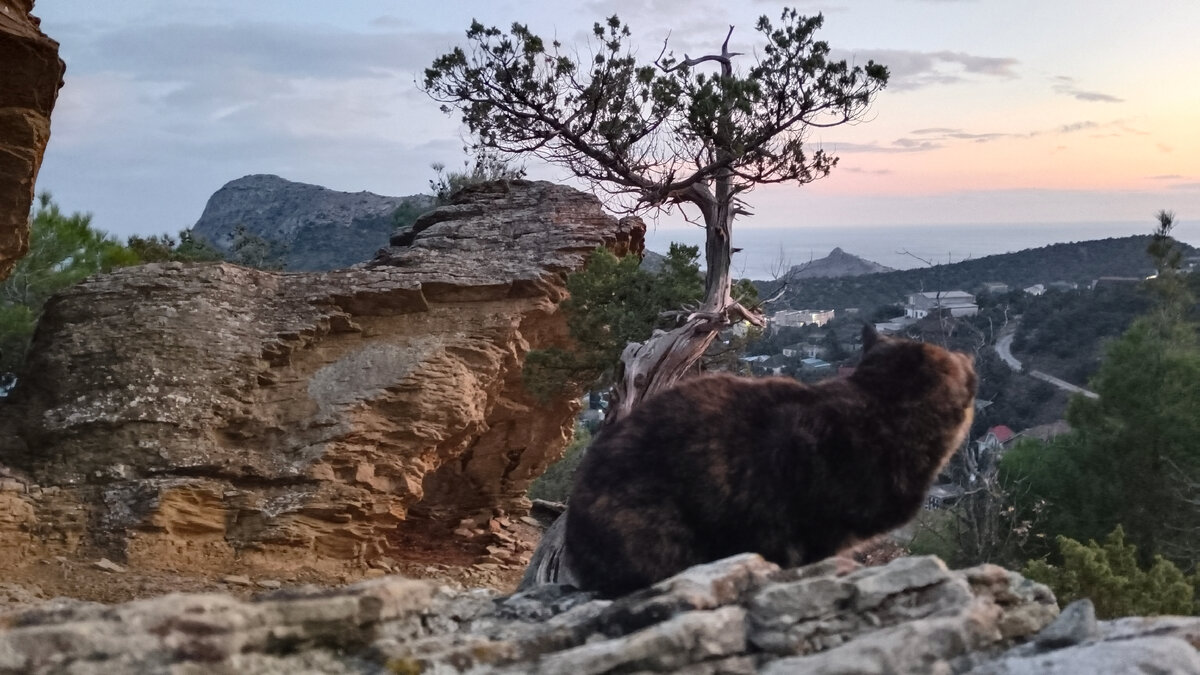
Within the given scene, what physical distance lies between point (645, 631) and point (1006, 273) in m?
24.1

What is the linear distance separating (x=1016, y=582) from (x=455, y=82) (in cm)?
955

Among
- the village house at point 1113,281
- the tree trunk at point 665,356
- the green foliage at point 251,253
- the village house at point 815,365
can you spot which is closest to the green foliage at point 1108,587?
the village house at point 815,365

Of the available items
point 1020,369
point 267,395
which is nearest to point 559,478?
point 1020,369

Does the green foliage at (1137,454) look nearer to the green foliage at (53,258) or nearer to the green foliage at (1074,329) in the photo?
the green foliage at (1074,329)

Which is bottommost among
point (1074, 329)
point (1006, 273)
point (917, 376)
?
point (1074, 329)

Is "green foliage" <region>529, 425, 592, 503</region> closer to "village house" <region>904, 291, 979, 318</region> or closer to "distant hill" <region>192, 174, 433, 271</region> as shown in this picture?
"distant hill" <region>192, 174, 433, 271</region>

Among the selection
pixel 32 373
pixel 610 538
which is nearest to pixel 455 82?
pixel 32 373

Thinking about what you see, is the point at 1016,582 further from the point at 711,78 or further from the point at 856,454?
the point at 711,78

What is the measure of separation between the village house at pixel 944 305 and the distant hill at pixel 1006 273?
2.76 metres

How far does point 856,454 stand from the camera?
3791 millimetres

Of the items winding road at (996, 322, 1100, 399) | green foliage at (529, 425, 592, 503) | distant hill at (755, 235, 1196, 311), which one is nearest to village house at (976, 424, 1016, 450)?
winding road at (996, 322, 1100, 399)

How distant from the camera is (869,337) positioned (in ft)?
14.0

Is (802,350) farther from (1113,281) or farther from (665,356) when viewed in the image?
(1113,281)

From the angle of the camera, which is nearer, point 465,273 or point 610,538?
point 610,538
